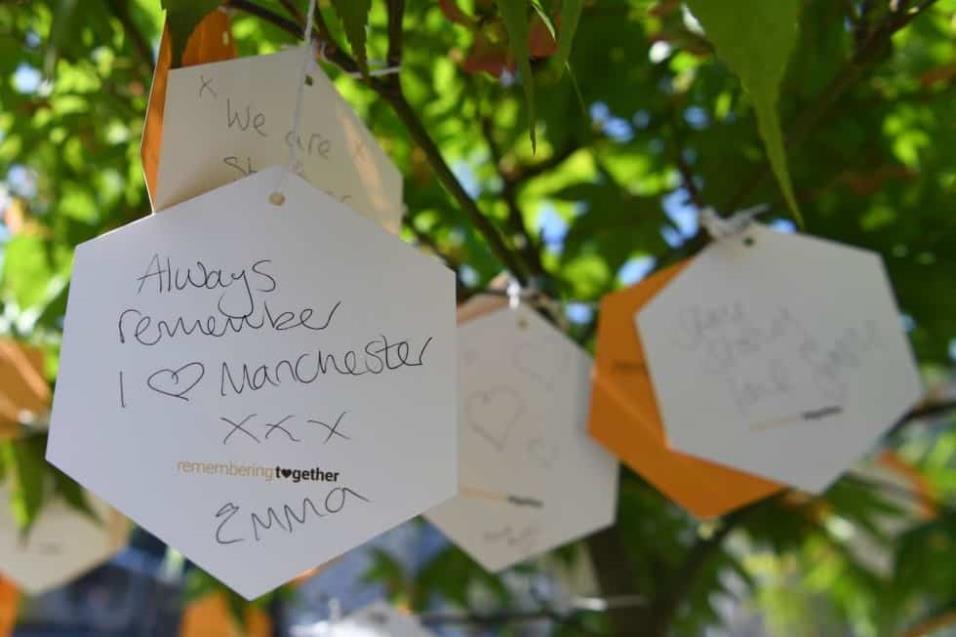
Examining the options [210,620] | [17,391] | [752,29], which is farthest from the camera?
[210,620]

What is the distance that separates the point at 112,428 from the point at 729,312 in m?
0.33

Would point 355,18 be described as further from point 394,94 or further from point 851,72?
point 851,72

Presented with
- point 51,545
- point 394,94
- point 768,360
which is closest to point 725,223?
point 768,360

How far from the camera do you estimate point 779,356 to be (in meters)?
0.52

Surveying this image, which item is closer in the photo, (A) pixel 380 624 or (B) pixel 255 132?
(B) pixel 255 132

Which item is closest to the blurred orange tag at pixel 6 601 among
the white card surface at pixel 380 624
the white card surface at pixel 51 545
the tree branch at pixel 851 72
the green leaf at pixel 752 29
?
the white card surface at pixel 51 545

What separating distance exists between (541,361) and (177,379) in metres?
0.25

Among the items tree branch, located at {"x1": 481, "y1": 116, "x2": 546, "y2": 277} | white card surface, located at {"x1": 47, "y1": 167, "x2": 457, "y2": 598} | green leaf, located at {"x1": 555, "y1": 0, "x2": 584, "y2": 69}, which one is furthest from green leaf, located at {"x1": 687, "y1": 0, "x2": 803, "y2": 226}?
tree branch, located at {"x1": 481, "y1": 116, "x2": 546, "y2": 277}

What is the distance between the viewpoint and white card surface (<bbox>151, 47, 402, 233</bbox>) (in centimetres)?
35

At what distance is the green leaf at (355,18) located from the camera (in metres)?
0.30

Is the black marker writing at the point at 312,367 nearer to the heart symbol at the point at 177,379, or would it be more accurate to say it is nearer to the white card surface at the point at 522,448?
the heart symbol at the point at 177,379

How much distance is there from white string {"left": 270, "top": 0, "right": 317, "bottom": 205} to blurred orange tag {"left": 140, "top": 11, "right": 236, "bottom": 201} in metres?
0.04

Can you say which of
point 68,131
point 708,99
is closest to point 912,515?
point 708,99

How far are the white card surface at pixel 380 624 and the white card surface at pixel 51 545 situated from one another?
20cm
